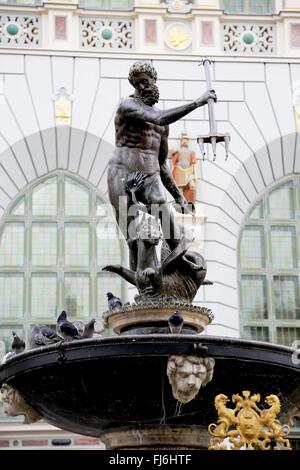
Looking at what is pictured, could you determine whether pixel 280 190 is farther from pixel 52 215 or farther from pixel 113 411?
pixel 113 411

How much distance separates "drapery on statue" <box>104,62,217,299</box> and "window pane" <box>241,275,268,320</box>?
39.4 ft

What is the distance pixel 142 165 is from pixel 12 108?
12.7 m

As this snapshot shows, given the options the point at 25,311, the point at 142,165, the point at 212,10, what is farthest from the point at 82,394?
the point at 212,10

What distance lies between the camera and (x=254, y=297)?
22.4 m

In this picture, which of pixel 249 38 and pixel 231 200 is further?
pixel 249 38

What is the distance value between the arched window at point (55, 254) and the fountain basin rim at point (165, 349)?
506 inches

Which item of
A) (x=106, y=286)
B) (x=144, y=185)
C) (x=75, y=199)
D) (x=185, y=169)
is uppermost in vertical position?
(x=185, y=169)

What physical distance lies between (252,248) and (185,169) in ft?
8.35

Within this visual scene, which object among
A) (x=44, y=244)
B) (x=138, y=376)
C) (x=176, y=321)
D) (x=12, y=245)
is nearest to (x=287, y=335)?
(x=44, y=244)

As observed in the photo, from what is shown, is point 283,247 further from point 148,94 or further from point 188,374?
point 188,374

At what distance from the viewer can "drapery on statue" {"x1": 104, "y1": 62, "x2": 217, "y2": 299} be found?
1000cm
